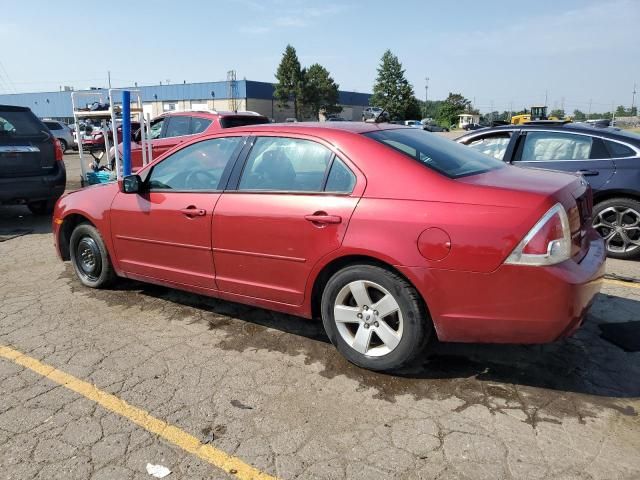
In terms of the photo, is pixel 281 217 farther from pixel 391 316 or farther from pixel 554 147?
pixel 554 147

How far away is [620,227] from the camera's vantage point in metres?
5.75

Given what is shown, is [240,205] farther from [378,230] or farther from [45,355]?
[45,355]

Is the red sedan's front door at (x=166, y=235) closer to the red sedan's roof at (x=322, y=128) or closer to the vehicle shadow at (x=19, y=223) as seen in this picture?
the red sedan's roof at (x=322, y=128)

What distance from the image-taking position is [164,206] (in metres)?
4.10

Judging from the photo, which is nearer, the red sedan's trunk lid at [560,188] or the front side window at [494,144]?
the red sedan's trunk lid at [560,188]

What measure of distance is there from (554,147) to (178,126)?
22.8 feet

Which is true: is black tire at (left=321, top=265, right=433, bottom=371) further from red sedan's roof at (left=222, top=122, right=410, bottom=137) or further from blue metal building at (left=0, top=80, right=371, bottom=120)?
blue metal building at (left=0, top=80, right=371, bottom=120)

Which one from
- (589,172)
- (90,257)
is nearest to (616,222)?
(589,172)

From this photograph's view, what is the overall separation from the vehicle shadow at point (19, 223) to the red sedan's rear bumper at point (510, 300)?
6.87 metres

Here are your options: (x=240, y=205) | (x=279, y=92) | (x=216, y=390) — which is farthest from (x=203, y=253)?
(x=279, y=92)

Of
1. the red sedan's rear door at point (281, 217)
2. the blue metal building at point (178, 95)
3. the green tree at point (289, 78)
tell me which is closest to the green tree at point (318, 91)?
the green tree at point (289, 78)

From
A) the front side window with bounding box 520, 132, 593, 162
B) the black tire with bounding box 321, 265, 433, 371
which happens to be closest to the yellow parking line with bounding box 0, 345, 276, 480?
the black tire with bounding box 321, 265, 433, 371

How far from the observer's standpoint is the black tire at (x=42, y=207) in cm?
918

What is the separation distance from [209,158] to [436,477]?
9.31ft
